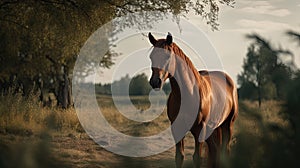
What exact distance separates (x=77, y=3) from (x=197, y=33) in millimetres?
7475

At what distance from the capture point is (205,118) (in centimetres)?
717

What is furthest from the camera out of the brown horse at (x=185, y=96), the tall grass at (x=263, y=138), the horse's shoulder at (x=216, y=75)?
the horse's shoulder at (x=216, y=75)

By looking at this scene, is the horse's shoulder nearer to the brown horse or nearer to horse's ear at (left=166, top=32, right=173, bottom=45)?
the brown horse

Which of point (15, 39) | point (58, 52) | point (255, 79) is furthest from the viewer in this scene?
point (58, 52)

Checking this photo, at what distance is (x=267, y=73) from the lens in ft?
5.74

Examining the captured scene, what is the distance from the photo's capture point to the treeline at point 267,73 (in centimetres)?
171

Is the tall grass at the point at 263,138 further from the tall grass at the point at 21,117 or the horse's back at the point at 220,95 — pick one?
the tall grass at the point at 21,117

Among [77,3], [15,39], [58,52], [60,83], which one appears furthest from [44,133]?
[60,83]

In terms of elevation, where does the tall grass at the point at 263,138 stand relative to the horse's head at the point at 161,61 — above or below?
below

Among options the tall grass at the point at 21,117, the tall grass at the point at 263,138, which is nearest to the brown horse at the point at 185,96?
the tall grass at the point at 263,138

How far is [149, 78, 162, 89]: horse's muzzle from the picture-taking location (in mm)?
5992

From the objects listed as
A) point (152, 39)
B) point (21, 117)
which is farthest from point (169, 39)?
point (21, 117)

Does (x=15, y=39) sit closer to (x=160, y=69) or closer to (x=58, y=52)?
(x=58, y=52)

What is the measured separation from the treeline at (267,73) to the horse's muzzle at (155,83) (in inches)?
163
